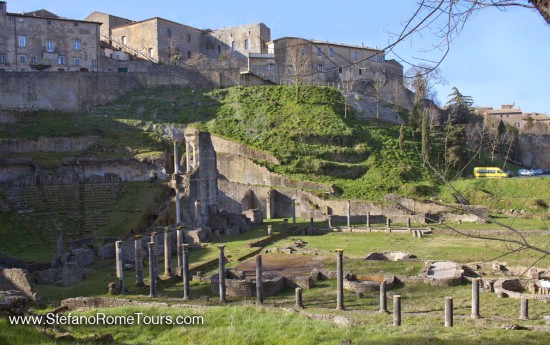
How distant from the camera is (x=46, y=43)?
62.2 m

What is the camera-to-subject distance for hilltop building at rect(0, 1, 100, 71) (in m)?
59.6

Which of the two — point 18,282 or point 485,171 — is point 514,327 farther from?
point 485,171

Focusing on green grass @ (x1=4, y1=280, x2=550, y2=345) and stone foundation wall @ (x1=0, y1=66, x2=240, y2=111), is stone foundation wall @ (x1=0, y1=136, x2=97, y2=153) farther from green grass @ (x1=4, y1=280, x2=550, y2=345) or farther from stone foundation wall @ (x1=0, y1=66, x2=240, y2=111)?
green grass @ (x1=4, y1=280, x2=550, y2=345)

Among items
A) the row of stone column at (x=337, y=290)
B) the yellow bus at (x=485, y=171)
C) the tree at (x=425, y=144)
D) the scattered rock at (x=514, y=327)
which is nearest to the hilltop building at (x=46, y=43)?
the tree at (x=425, y=144)

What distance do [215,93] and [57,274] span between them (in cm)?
4113

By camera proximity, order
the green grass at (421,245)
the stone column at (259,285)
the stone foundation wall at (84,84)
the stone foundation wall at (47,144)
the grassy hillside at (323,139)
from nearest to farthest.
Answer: the stone column at (259,285), the green grass at (421,245), the stone foundation wall at (47,144), the grassy hillside at (323,139), the stone foundation wall at (84,84)

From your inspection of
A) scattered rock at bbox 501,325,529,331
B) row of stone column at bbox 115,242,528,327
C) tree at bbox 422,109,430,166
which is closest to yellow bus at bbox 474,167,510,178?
tree at bbox 422,109,430,166

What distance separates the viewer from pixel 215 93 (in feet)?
209

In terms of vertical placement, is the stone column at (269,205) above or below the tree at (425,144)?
below

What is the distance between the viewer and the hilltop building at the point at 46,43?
59594 millimetres

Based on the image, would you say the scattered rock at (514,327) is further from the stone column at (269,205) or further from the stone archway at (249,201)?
the stone archway at (249,201)

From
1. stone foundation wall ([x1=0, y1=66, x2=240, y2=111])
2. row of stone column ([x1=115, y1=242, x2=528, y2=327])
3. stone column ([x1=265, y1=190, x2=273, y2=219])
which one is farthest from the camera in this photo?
stone foundation wall ([x1=0, y1=66, x2=240, y2=111])

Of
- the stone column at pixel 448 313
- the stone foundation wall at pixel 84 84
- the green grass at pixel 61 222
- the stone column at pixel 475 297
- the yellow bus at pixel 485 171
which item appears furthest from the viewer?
the stone foundation wall at pixel 84 84

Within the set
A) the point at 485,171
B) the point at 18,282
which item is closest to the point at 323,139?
the point at 485,171
